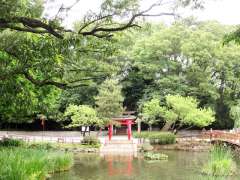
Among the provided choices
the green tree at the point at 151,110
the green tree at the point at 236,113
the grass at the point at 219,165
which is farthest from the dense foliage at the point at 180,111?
the grass at the point at 219,165

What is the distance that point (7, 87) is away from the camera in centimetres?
823

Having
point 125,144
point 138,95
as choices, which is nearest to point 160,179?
point 125,144

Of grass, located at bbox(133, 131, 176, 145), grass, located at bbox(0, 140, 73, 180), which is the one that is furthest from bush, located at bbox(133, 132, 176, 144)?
grass, located at bbox(0, 140, 73, 180)

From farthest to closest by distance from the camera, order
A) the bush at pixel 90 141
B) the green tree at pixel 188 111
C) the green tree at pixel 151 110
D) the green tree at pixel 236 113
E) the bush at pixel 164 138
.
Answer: the green tree at pixel 236 113 < the green tree at pixel 151 110 < the green tree at pixel 188 111 < the bush at pixel 164 138 < the bush at pixel 90 141

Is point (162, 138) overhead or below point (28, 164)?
overhead

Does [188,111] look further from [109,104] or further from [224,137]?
[109,104]

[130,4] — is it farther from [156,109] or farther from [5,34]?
[156,109]

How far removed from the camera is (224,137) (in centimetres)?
2930

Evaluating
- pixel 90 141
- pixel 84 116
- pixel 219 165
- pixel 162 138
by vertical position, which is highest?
pixel 84 116

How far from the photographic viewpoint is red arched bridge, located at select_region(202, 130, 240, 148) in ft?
86.8

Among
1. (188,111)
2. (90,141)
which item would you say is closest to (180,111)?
(188,111)

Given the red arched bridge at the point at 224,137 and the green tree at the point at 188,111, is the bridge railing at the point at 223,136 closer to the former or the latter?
the red arched bridge at the point at 224,137

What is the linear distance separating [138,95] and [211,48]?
8.67 m

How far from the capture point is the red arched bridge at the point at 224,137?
26461 mm
